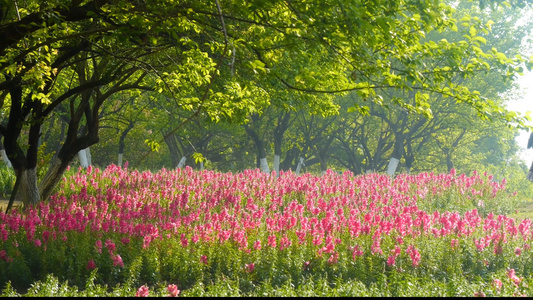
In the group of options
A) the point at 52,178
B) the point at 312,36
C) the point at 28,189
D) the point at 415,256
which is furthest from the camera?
the point at 52,178

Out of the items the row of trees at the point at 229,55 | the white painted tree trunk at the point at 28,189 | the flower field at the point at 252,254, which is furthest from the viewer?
the white painted tree trunk at the point at 28,189

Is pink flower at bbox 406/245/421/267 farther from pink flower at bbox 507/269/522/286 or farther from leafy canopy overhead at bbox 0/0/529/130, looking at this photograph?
leafy canopy overhead at bbox 0/0/529/130

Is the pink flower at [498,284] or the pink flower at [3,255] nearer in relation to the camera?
the pink flower at [498,284]

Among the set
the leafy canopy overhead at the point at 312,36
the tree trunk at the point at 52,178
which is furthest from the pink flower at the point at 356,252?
the tree trunk at the point at 52,178

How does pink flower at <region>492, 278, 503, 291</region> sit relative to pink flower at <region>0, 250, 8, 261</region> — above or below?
above

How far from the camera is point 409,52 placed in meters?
9.38

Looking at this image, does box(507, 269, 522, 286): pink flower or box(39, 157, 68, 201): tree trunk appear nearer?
box(507, 269, 522, 286): pink flower

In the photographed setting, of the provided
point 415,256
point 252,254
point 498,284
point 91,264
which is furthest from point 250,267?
point 498,284

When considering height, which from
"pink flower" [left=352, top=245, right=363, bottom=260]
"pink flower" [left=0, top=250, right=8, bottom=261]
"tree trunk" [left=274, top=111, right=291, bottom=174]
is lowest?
"pink flower" [left=0, top=250, right=8, bottom=261]

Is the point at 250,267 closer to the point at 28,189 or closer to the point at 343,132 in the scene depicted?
the point at 28,189

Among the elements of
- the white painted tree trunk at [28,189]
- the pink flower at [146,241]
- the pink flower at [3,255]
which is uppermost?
the white painted tree trunk at [28,189]

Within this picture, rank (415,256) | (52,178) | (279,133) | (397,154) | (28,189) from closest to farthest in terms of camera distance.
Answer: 1. (415,256)
2. (28,189)
3. (52,178)
4. (279,133)
5. (397,154)

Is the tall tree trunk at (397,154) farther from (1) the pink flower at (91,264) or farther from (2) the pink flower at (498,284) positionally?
(1) the pink flower at (91,264)

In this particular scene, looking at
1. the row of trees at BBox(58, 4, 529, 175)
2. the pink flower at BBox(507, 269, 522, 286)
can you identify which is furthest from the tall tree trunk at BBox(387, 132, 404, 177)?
the pink flower at BBox(507, 269, 522, 286)
